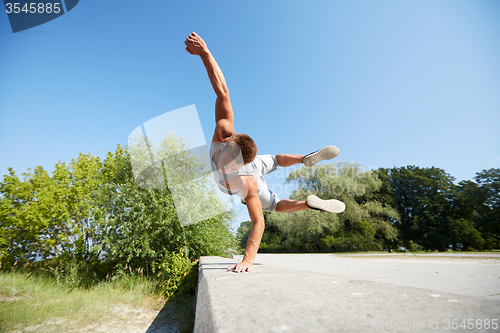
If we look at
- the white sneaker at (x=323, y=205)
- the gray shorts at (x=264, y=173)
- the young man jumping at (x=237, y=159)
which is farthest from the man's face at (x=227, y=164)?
the white sneaker at (x=323, y=205)

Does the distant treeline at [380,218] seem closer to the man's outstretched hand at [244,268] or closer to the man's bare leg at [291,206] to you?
the man's bare leg at [291,206]

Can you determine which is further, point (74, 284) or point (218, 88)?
point (74, 284)

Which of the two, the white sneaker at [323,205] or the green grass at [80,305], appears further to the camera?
the green grass at [80,305]

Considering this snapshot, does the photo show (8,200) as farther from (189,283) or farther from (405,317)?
(405,317)

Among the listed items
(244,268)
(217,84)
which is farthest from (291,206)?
(217,84)

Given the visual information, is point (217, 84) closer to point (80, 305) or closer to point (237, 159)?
point (237, 159)

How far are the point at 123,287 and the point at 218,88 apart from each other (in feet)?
19.4

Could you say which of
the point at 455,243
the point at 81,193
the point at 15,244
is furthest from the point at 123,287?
the point at 455,243

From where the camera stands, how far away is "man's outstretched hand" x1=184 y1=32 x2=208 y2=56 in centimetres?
278

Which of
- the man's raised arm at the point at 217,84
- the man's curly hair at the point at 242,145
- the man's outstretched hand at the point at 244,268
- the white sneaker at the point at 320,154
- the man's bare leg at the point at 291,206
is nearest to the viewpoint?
the man's outstretched hand at the point at 244,268

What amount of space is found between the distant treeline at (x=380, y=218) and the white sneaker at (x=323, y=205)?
14.4 meters

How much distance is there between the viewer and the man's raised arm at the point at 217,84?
266cm

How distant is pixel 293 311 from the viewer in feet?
2.51

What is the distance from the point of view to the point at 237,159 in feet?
8.13
